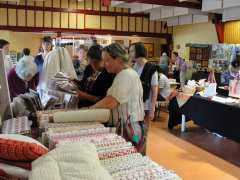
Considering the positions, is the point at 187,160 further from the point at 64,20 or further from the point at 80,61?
the point at 64,20

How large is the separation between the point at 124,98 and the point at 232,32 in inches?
328

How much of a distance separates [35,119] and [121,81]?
0.66 m

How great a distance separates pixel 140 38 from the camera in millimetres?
13578

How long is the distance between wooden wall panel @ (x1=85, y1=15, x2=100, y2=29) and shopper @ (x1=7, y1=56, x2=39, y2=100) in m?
8.88

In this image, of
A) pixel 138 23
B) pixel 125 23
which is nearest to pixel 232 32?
pixel 138 23

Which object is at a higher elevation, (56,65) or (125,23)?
(125,23)

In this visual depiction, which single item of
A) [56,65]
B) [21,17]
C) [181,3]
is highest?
[181,3]

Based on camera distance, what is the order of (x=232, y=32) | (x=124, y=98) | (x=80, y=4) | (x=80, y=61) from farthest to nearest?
(x=80, y=4), (x=232, y=32), (x=80, y=61), (x=124, y=98)

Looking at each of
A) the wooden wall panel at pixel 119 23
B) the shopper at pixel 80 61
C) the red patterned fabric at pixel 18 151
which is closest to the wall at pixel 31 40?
the wooden wall panel at pixel 119 23

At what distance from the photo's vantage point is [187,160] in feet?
14.8

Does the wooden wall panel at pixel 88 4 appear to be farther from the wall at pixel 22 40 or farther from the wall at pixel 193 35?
the wall at pixel 193 35

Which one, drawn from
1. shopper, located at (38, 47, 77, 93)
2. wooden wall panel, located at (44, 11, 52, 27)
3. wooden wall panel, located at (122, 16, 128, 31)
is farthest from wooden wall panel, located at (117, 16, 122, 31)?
shopper, located at (38, 47, 77, 93)

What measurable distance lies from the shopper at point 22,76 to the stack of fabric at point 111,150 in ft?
4.37

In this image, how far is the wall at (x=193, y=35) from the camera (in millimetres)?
10891
